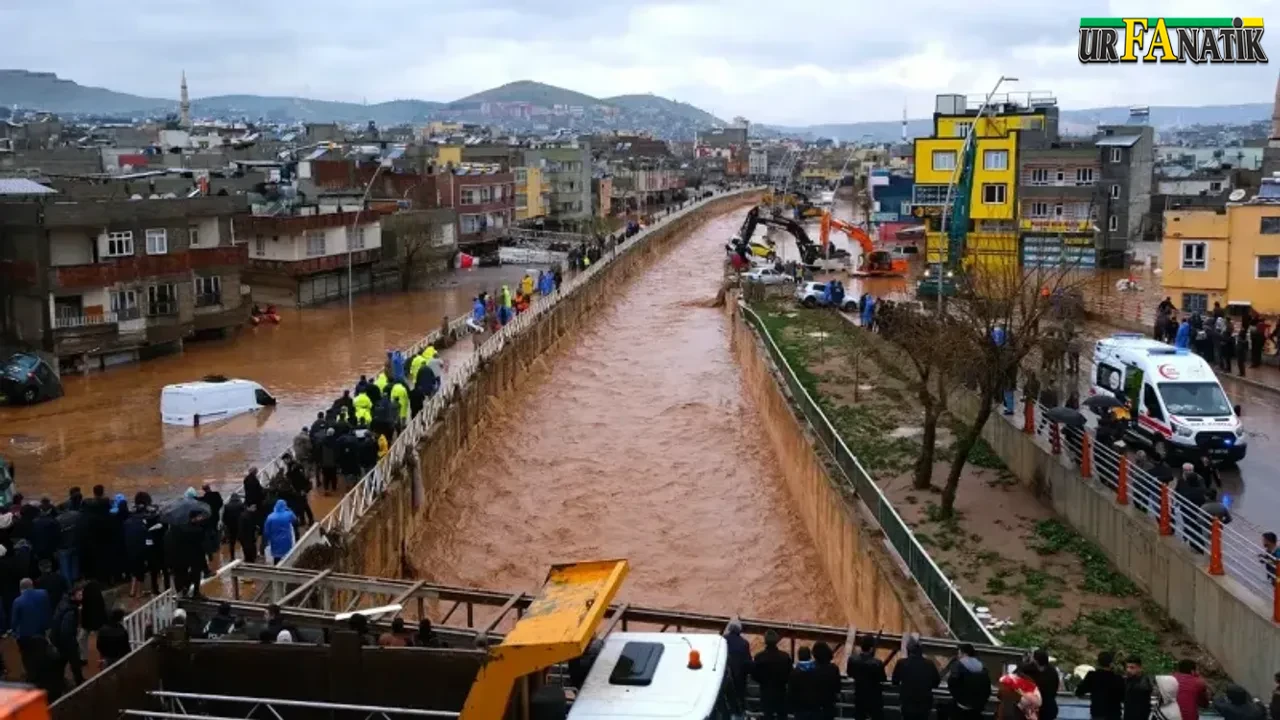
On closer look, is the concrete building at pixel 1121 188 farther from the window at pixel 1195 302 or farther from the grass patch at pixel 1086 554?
the grass patch at pixel 1086 554

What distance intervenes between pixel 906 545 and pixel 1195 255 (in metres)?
23.6

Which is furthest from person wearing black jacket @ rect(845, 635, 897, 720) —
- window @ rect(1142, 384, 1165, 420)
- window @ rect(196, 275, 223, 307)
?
window @ rect(196, 275, 223, 307)

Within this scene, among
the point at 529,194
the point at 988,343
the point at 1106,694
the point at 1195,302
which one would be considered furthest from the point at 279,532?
the point at 529,194

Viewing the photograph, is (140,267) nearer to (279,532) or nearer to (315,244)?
(315,244)

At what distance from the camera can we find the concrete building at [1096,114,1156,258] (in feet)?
191

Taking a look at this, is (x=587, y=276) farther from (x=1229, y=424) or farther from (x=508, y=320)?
(x=1229, y=424)

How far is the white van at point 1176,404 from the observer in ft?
60.2

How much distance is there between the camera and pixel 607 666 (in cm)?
880

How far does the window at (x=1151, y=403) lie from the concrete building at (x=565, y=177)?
233 feet

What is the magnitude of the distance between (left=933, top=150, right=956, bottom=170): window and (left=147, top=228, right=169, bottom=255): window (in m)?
34.2

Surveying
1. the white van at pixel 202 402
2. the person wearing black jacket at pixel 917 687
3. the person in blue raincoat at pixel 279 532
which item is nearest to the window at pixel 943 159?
the white van at pixel 202 402

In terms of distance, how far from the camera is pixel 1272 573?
13.0 m

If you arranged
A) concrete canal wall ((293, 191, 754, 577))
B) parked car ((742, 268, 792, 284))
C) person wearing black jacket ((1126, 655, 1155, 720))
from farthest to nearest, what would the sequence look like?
parked car ((742, 268, 792, 284)), concrete canal wall ((293, 191, 754, 577)), person wearing black jacket ((1126, 655, 1155, 720))

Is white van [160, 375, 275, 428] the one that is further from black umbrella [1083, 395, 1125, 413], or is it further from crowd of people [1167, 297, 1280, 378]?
crowd of people [1167, 297, 1280, 378]
